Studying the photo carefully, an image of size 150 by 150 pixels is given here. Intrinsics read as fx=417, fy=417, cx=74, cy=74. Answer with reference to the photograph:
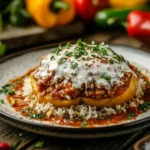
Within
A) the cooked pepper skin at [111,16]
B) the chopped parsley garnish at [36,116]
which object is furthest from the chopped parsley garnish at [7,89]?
the cooked pepper skin at [111,16]

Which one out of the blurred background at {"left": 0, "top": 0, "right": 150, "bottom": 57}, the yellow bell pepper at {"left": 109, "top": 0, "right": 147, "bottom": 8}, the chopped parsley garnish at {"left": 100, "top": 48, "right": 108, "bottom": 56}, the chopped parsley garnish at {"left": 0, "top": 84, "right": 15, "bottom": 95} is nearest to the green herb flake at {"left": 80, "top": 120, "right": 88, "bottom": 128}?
the chopped parsley garnish at {"left": 100, "top": 48, "right": 108, "bottom": 56}

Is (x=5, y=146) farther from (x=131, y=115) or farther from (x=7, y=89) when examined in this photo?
(x=131, y=115)

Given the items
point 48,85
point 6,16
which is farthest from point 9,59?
point 6,16

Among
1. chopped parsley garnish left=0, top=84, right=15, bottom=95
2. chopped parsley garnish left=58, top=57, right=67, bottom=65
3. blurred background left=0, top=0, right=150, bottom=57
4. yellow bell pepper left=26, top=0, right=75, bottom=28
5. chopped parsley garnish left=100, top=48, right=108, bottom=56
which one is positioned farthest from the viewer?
yellow bell pepper left=26, top=0, right=75, bottom=28

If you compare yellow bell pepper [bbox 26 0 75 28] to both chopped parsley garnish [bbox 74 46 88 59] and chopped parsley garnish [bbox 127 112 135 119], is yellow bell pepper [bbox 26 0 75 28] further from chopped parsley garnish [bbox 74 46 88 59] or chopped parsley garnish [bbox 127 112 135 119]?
chopped parsley garnish [bbox 127 112 135 119]

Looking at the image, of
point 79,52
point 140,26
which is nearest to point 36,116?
point 79,52

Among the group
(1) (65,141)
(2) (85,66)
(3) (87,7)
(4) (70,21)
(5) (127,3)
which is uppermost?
(5) (127,3)
